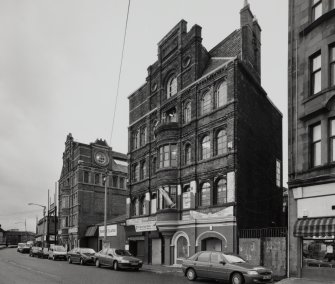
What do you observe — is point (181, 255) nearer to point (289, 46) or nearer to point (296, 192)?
point (296, 192)

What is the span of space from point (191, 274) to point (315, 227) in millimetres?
5953

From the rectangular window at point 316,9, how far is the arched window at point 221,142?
9453 mm

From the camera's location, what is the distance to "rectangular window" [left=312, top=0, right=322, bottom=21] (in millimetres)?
20578

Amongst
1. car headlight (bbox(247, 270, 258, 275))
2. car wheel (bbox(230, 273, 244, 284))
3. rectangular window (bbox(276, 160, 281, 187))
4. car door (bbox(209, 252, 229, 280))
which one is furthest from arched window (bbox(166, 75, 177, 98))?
car headlight (bbox(247, 270, 258, 275))

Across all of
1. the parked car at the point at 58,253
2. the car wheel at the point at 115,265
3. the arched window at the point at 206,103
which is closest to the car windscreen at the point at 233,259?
the car wheel at the point at 115,265

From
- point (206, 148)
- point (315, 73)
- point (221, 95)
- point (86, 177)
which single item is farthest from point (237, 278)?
point (86, 177)

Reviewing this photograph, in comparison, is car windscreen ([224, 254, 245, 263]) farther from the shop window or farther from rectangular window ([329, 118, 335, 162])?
rectangular window ([329, 118, 335, 162])

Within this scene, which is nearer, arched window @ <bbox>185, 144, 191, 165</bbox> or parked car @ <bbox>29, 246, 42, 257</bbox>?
arched window @ <bbox>185, 144, 191, 165</bbox>

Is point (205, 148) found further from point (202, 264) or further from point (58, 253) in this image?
point (58, 253)

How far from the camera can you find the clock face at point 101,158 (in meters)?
57.7

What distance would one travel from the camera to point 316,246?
62.0 feet

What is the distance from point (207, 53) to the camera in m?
32.1

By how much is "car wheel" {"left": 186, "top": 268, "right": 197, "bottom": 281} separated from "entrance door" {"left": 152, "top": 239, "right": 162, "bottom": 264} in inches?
486

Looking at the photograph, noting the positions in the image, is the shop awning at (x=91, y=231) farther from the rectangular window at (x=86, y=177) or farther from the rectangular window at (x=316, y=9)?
the rectangular window at (x=316, y=9)
